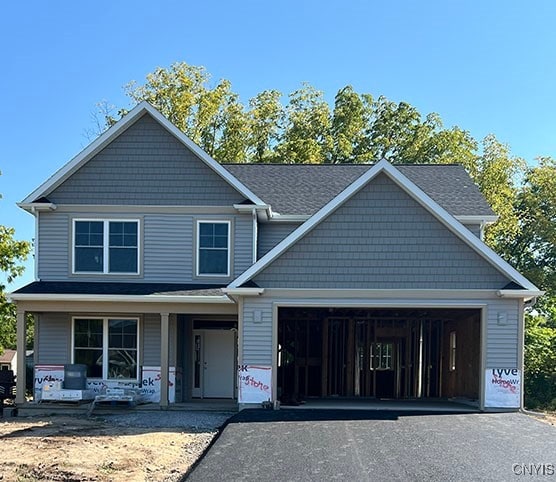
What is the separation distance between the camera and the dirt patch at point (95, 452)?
9469mm

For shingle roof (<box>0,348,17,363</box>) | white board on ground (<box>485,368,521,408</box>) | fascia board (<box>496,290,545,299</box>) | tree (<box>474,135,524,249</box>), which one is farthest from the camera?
shingle roof (<box>0,348,17,363</box>)

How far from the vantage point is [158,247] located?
1780 cm

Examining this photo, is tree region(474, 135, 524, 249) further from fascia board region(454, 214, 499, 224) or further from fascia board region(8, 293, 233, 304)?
fascia board region(8, 293, 233, 304)

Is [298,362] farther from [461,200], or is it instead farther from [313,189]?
[461,200]

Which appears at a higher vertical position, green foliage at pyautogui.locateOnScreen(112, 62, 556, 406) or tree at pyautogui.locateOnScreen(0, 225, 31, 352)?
green foliage at pyautogui.locateOnScreen(112, 62, 556, 406)

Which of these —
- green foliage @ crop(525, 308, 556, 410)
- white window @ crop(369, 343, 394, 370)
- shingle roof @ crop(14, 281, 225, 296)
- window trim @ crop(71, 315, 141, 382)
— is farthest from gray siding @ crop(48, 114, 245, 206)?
green foliage @ crop(525, 308, 556, 410)

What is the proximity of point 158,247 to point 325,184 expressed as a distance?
216 inches

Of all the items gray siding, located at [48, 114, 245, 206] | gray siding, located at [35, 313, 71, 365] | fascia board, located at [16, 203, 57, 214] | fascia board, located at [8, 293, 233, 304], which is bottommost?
gray siding, located at [35, 313, 71, 365]

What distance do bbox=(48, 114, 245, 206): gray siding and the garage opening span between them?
418 cm

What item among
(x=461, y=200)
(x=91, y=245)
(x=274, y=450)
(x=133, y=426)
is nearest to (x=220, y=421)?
(x=133, y=426)

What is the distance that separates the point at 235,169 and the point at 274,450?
12728 millimetres

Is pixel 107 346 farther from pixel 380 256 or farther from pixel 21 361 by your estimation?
pixel 380 256

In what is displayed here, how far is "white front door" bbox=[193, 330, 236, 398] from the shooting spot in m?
19.0

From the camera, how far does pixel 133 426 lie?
14125mm
